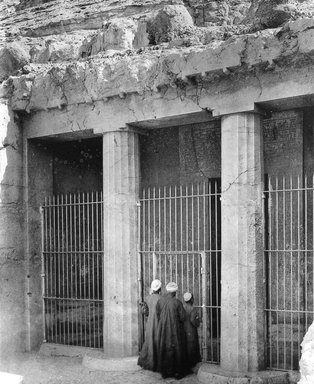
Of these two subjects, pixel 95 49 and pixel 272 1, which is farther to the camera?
pixel 95 49

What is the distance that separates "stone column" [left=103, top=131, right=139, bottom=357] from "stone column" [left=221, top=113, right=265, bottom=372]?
1.48 m

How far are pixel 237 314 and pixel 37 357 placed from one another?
3.41m

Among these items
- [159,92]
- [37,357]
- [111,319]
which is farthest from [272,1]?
[37,357]

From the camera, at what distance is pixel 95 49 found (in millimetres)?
9352

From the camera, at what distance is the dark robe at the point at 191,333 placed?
25.3 feet

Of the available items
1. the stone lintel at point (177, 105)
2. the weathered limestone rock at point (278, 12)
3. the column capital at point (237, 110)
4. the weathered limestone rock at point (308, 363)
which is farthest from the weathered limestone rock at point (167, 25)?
the weathered limestone rock at point (308, 363)

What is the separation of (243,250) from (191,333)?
1.38 m

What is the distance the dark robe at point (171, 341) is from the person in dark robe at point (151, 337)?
0.29 ft

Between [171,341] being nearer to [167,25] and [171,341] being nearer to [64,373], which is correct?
[64,373]

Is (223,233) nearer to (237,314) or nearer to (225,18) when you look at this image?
(237,314)

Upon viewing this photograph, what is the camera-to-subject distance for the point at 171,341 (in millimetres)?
7562

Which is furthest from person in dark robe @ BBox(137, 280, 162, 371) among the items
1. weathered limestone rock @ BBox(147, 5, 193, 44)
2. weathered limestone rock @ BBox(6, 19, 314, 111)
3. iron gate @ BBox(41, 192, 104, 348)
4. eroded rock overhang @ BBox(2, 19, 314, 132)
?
weathered limestone rock @ BBox(147, 5, 193, 44)

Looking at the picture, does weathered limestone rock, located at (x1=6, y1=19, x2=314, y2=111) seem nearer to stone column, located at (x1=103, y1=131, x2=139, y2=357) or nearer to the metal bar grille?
stone column, located at (x1=103, y1=131, x2=139, y2=357)

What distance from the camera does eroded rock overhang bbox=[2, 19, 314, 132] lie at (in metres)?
6.89
